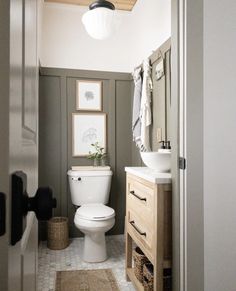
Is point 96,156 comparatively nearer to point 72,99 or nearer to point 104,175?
point 104,175

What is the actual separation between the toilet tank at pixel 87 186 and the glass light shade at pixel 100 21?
1.37 m

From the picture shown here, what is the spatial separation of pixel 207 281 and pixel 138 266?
2.04ft

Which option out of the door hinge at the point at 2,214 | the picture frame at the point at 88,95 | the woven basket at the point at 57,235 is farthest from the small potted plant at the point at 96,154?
the door hinge at the point at 2,214

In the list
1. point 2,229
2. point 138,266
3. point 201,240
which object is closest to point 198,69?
point 201,240

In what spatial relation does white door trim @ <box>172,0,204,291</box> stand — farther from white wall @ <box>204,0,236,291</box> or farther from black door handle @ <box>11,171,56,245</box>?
black door handle @ <box>11,171,56,245</box>

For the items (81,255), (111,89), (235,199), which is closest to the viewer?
(235,199)

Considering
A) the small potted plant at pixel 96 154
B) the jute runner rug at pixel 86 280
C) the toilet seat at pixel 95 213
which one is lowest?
the jute runner rug at pixel 86 280

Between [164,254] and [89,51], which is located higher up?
[89,51]

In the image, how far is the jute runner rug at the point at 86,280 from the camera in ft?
6.72

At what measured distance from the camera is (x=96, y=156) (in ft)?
9.85

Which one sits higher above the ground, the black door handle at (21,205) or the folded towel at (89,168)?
the black door handle at (21,205)

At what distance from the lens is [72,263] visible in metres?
2.46

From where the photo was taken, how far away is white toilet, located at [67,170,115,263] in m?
2.38

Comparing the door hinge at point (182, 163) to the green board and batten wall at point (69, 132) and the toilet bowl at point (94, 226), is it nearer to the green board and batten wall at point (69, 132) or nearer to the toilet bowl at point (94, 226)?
the toilet bowl at point (94, 226)
